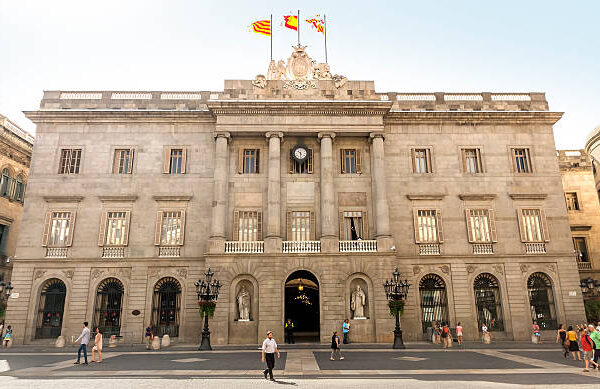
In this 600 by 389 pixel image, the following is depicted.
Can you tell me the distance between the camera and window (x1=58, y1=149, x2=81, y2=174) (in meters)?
32.4

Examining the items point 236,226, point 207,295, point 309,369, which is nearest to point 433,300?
point 236,226

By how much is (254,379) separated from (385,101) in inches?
928

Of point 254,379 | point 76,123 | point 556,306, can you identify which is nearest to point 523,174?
point 556,306

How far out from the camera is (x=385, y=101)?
31.8 m

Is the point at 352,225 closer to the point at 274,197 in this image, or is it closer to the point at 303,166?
the point at 303,166

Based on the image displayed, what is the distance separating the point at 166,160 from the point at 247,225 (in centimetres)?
868

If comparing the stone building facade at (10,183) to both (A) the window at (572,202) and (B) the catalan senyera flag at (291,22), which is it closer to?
(B) the catalan senyera flag at (291,22)

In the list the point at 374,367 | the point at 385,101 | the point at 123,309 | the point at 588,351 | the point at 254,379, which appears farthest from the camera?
the point at 385,101

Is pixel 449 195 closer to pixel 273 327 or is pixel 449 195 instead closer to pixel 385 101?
pixel 385 101

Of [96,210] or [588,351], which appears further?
[96,210]

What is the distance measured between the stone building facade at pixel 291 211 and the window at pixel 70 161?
12cm

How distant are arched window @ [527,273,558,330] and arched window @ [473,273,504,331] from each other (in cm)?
248

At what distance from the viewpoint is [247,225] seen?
102 feet

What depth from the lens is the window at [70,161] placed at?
3238 cm
